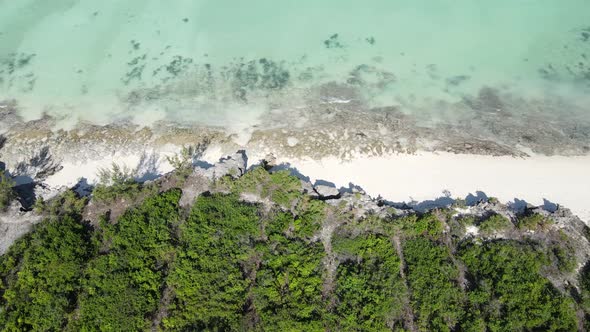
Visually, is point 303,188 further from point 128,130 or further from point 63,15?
point 63,15

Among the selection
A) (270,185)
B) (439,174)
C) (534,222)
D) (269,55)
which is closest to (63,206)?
(270,185)

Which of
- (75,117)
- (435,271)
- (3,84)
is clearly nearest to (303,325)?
(435,271)

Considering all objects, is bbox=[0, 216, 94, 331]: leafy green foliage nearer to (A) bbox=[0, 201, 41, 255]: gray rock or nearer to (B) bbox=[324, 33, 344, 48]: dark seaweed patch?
(A) bbox=[0, 201, 41, 255]: gray rock

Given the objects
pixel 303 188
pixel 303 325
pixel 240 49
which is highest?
pixel 240 49

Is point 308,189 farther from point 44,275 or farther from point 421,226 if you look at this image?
point 44,275

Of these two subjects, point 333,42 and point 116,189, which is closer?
point 116,189
